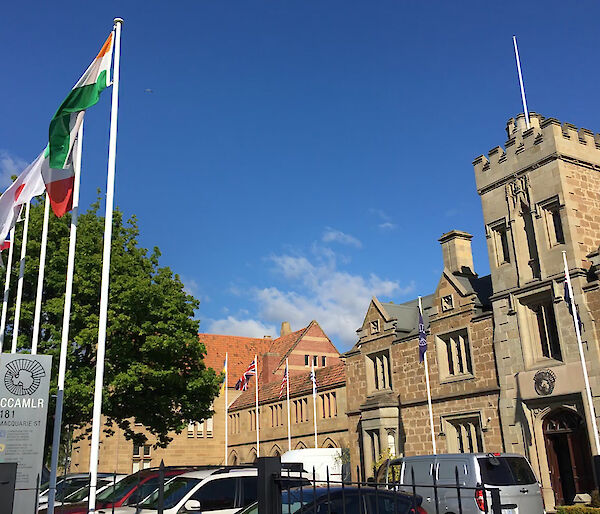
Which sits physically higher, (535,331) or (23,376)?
(535,331)

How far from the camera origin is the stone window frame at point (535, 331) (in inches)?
904

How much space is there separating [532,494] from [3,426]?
36.9 ft

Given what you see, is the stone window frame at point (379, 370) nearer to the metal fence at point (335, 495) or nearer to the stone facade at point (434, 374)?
the stone facade at point (434, 374)

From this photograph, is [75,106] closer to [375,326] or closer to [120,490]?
[120,490]

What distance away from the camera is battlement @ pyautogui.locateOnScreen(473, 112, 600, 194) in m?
24.4

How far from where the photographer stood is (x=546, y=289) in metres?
23.3

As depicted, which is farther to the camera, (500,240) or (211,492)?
(500,240)

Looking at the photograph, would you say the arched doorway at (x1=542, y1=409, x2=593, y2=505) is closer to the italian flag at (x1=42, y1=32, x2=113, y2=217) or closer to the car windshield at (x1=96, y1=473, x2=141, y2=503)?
the car windshield at (x1=96, y1=473, x2=141, y2=503)

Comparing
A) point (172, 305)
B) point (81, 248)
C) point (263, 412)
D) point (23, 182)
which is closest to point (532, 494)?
point (23, 182)

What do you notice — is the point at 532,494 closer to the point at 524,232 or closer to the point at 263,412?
the point at 524,232

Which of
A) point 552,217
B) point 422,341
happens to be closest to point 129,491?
point 422,341

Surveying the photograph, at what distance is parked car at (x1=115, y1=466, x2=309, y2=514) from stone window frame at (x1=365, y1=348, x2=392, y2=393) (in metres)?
20.1

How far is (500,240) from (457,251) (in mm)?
5701

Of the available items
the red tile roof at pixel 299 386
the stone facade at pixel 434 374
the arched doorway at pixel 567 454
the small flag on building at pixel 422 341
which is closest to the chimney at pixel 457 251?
the stone facade at pixel 434 374
